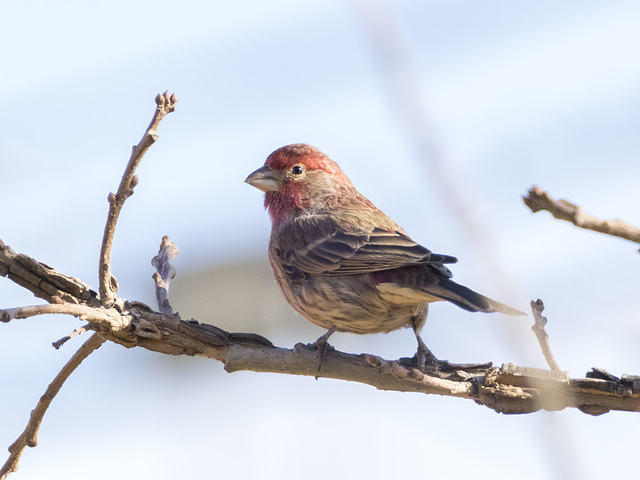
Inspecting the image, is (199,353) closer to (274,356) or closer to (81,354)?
(274,356)

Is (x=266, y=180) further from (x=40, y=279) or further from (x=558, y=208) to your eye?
(x=558, y=208)

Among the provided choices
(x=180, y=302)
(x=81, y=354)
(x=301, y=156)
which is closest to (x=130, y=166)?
(x=81, y=354)

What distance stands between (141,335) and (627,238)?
103 inches

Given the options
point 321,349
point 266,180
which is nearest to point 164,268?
point 321,349

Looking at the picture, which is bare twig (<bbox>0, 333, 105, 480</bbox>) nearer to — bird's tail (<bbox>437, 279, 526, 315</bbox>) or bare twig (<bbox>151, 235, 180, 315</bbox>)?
bare twig (<bbox>151, 235, 180, 315</bbox>)

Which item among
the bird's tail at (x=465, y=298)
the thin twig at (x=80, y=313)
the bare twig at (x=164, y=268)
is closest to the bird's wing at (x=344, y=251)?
the bird's tail at (x=465, y=298)

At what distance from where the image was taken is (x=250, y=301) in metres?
7.99

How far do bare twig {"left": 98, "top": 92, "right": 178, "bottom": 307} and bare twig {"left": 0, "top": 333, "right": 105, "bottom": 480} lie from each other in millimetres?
316

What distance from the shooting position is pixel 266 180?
6.26 meters

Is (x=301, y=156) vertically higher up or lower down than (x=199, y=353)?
higher up

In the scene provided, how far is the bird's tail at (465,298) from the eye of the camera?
13.5ft

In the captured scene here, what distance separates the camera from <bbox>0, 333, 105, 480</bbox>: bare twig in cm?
322

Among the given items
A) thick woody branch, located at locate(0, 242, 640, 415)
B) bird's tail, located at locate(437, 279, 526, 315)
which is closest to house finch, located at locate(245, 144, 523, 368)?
bird's tail, located at locate(437, 279, 526, 315)

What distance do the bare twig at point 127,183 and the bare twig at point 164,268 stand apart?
81 centimetres
